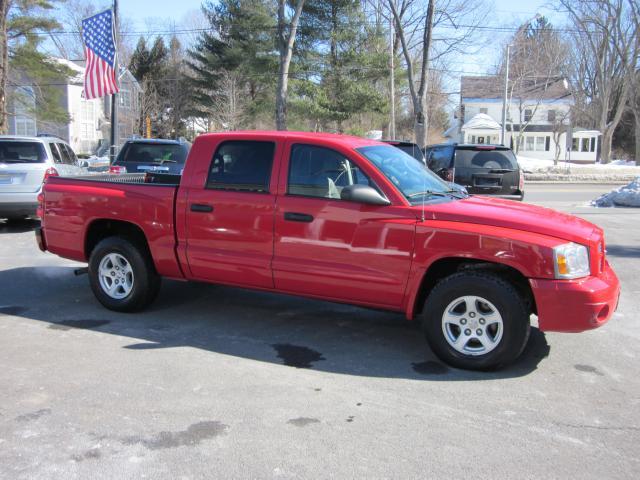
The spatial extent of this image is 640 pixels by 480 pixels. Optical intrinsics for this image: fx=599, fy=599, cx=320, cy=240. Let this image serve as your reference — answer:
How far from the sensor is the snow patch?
52.5 feet

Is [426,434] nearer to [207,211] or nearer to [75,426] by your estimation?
[75,426]

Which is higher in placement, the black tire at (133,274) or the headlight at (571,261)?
the headlight at (571,261)

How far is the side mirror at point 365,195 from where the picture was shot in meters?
A: 4.72

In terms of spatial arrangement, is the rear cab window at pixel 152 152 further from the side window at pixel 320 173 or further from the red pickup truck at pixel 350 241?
the side window at pixel 320 173

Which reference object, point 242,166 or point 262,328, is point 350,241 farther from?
point 262,328

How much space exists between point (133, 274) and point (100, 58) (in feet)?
42.5

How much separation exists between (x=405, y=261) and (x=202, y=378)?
1.79m

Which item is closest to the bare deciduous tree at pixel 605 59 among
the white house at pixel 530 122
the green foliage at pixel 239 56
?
the white house at pixel 530 122

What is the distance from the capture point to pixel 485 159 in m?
12.4

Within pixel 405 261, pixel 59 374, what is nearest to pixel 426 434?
pixel 405 261

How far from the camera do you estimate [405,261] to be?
4723 mm

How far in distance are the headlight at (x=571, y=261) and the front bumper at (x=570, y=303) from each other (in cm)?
5

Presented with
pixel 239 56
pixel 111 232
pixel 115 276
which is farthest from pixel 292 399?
pixel 239 56

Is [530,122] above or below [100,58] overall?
above
